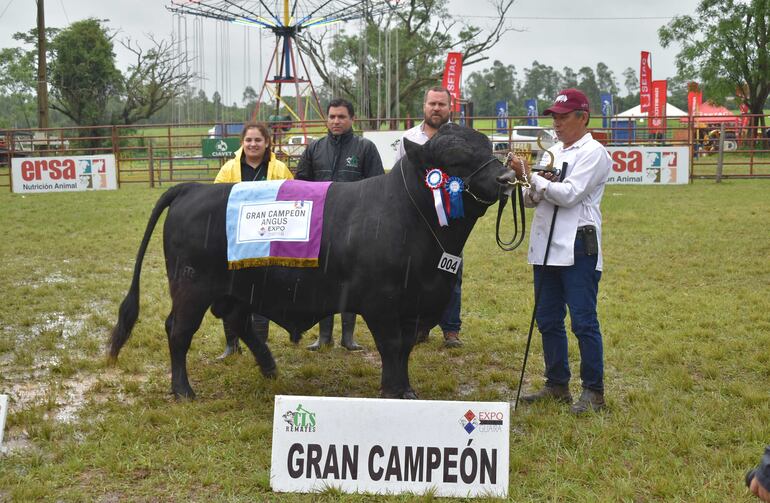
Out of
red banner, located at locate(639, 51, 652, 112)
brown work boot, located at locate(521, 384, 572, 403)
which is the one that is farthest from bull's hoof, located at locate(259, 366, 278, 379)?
red banner, located at locate(639, 51, 652, 112)

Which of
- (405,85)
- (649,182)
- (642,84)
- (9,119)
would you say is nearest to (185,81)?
(405,85)

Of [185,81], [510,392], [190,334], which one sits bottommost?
[510,392]

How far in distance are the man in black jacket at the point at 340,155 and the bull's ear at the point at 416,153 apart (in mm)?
1345

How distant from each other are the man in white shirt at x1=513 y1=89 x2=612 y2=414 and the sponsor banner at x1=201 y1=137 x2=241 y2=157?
52.7ft

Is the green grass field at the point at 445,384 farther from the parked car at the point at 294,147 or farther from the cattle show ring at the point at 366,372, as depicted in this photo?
the parked car at the point at 294,147

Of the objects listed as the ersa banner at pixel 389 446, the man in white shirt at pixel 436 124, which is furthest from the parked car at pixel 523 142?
the ersa banner at pixel 389 446

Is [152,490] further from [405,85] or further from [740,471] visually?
[405,85]

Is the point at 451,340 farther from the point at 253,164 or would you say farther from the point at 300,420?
the point at 300,420

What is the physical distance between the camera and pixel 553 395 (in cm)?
457

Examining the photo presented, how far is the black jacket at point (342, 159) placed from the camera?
557 centimetres

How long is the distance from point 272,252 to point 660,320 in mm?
3703

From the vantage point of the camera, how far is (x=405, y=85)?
37719 mm

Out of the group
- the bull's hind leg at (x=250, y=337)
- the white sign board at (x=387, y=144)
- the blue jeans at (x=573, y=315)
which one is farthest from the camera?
the white sign board at (x=387, y=144)

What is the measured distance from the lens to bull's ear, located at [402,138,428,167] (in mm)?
4223
